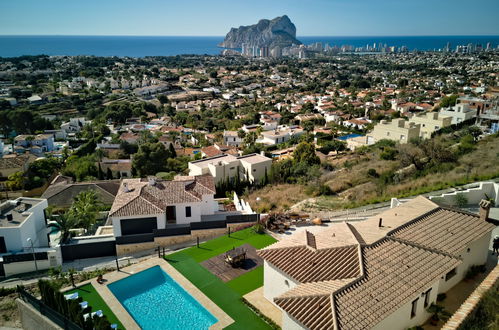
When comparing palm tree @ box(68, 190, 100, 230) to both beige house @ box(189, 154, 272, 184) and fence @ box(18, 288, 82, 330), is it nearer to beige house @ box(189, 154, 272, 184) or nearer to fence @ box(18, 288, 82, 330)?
fence @ box(18, 288, 82, 330)

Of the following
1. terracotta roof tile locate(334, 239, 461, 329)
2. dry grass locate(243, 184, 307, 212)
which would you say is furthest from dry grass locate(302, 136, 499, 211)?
terracotta roof tile locate(334, 239, 461, 329)

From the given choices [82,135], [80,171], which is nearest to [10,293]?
[80,171]

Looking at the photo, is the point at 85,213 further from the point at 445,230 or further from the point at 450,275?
the point at 450,275

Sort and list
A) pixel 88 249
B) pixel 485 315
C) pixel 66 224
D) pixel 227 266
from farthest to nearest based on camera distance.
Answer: pixel 66 224 < pixel 88 249 < pixel 227 266 < pixel 485 315

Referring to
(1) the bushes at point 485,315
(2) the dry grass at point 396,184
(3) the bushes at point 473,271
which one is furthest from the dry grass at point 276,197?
(1) the bushes at point 485,315

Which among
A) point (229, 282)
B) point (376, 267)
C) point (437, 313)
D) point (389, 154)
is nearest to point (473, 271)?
point (437, 313)

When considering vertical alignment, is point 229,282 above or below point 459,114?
below

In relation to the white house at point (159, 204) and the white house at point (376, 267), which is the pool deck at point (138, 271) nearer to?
the white house at point (376, 267)
